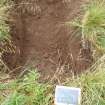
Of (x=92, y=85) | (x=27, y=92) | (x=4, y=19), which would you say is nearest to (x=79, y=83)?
(x=92, y=85)

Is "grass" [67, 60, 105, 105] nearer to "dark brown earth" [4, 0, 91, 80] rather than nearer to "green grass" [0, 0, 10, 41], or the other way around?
"dark brown earth" [4, 0, 91, 80]

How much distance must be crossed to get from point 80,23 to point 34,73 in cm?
44

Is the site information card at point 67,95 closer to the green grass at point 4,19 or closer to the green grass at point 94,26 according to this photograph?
the green grass at point 94,26

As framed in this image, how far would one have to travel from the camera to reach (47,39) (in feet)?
7.50

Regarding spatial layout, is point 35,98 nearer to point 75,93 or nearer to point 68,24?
point 75,93

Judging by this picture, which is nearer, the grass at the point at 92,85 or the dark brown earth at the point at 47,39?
the grass at the point at 92,85

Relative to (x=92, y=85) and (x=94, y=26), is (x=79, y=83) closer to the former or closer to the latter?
(x=92, y=85)

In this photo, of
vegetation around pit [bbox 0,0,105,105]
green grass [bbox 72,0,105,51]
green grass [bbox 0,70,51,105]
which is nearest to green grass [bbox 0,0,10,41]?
vegetation around pit [bbox 0,0,105,105]

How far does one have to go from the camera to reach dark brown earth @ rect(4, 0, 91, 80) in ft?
7.28

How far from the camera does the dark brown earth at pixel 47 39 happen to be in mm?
2219

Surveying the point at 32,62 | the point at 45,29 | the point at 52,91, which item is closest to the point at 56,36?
the point at 45,29

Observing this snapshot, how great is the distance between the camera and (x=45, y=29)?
90.9 inches

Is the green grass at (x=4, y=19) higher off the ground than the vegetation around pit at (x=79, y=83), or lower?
higher

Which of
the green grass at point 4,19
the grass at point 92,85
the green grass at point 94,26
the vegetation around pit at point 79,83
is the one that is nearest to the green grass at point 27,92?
the vegetation around pit at point 79,83
